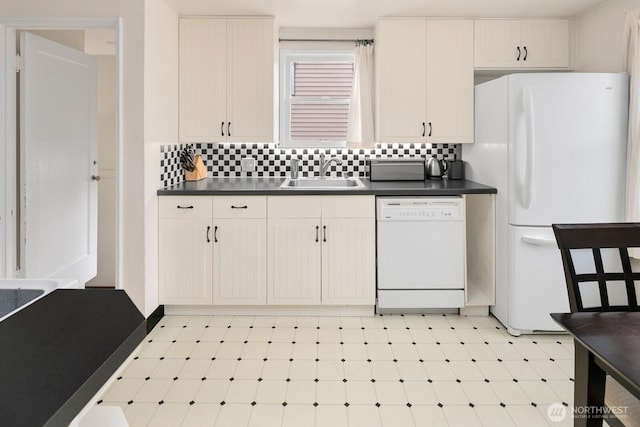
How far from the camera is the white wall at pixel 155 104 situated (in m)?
3.12

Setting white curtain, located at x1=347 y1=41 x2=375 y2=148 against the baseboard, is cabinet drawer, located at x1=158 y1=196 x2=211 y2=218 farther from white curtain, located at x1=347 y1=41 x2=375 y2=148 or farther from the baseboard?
white curtain, located at x1=347 y1=41 x2=375 y2=148

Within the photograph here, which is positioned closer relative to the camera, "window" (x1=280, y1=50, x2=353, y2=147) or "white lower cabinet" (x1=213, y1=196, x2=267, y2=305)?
"white lower cabinet" (x1=213, y1=196, x2=267, y2=305)

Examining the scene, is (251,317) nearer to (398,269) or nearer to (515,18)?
(398,269)

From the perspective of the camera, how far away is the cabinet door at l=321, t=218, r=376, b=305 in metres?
3.42

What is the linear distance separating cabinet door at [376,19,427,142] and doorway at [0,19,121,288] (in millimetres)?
1908

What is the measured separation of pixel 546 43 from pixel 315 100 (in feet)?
6.15

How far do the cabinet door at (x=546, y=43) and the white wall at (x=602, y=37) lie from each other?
0.32ft

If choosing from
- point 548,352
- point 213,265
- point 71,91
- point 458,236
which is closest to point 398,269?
point 458,236

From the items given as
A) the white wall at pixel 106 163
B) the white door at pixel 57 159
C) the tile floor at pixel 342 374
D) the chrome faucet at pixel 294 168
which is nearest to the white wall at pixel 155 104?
the tile floor at pixel 342 374

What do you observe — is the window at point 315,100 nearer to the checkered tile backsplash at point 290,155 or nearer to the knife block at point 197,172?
the checkered tile backsplash at point 290,155

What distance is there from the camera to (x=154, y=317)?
3340 millimetres

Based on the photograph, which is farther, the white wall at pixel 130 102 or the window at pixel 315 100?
the window at pixel 315 100

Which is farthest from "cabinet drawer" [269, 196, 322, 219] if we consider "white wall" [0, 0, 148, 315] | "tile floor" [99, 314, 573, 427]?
"white wall" [0, 0, 148, 315]

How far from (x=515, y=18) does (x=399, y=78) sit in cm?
99
